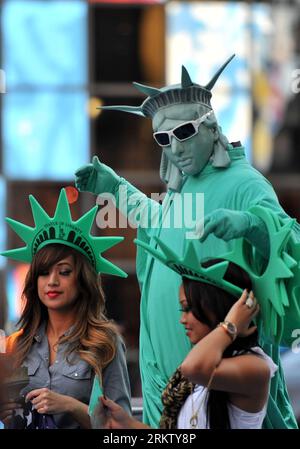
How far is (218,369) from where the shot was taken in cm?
312

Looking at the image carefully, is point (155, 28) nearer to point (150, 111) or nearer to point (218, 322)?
point (150, 111)

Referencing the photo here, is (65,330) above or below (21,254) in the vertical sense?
below

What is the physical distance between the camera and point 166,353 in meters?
3.86

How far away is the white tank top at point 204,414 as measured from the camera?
324cm

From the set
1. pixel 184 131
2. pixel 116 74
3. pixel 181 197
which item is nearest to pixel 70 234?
pixel 181 197

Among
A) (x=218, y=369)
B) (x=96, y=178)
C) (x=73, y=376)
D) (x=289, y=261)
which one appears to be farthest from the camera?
(x=96, y=178)

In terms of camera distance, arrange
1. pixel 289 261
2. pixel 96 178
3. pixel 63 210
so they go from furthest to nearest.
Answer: pixel 96 178
pixel 63 210
pixel 289 261

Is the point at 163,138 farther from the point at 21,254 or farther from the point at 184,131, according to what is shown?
the point at 21,254

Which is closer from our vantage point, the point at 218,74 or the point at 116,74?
the point at 218,74

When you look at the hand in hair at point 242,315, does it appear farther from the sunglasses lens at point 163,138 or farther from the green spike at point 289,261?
the sunglasses lens at point 163,138

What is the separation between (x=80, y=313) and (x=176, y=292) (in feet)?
1.15

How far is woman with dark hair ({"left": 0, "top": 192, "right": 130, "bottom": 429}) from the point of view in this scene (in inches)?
145

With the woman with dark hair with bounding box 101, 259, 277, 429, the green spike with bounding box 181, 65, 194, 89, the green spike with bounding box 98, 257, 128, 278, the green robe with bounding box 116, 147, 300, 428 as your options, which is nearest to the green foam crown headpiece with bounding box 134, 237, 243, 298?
the woman with dark hair with bounding box 101, 259, 277, 429
